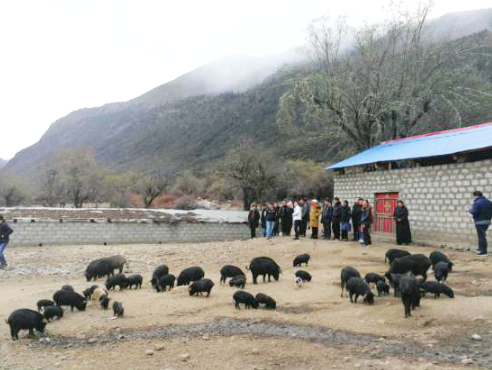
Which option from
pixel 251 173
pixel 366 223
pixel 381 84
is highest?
pixel 381 84

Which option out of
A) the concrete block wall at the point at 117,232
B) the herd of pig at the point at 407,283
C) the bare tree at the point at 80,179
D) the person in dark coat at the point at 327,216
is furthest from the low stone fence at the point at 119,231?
the bare tree at the point at 80,179

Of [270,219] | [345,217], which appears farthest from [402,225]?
[270,219]

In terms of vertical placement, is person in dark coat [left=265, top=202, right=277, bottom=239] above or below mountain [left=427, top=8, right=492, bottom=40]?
below

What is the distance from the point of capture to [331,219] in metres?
17.7

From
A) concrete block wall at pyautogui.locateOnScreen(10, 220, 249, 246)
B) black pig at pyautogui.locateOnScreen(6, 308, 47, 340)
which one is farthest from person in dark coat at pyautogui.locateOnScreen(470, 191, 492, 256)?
concrete block wall at pyautogui.locateOnScreen(10, 220, 249, 246)

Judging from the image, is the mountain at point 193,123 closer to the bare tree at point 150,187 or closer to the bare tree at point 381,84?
the bare tree at point 381,84

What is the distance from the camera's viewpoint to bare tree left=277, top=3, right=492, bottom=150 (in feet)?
81.9

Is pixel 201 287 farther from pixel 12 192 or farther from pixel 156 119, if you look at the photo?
pixel 156 119

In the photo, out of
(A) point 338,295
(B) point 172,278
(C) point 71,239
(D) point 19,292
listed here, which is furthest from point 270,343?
(C) point 71,239

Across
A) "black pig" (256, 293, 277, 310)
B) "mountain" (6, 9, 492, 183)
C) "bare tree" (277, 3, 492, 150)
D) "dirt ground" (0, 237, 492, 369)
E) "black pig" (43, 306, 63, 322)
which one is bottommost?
"dirt ground" (0, 237, 492, 369)

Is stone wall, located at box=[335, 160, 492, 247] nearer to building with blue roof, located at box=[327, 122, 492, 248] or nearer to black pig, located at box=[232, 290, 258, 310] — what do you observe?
building with blue roof, located at box=[327, 122, 492, 248]

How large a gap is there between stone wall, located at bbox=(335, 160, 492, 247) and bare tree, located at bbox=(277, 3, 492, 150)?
8.95m

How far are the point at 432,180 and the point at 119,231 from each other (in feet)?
49.7

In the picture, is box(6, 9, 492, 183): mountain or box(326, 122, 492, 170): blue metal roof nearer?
box(326, 122, 492, 170): blue metal roof
